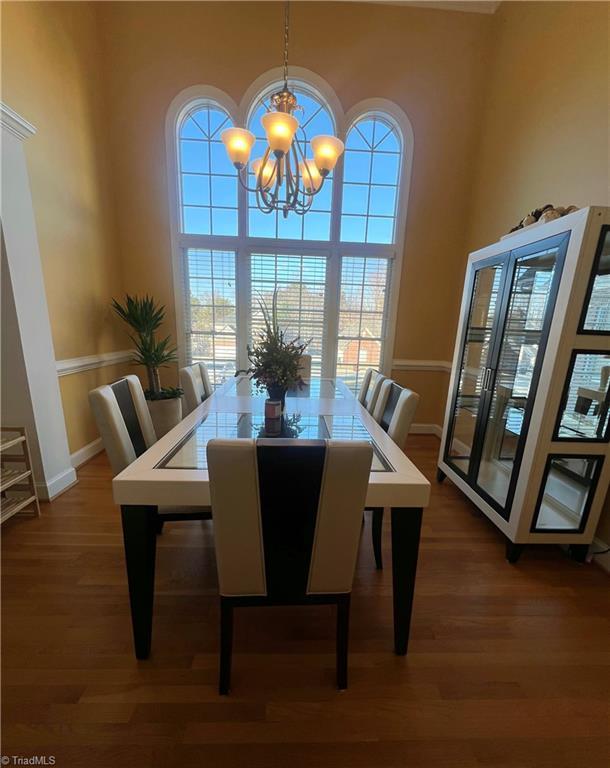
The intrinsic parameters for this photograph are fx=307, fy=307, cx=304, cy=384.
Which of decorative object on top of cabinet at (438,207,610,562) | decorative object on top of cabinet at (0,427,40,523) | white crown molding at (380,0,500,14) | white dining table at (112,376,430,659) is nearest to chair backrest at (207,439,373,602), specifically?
white dining table at (112,376,430,659)

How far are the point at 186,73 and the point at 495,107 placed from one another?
A: 122 inches

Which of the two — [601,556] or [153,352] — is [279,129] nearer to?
[153,352]

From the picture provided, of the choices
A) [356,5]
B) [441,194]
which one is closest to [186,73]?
[356,5]

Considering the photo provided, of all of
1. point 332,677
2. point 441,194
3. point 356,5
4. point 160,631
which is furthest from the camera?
point 441,194

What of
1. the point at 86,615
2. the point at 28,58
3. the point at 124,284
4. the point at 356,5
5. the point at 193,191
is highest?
the point at 356,5

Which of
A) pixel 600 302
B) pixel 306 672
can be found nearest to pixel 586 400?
pixel 600 302

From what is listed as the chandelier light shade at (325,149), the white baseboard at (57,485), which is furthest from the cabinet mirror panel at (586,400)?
the white baseboard at (57,485)

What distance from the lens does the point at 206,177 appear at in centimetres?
341

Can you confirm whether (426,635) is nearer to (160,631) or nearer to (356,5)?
(160,631)

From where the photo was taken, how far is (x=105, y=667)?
1206 millimetres

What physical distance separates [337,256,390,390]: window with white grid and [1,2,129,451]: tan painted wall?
256 centimetres

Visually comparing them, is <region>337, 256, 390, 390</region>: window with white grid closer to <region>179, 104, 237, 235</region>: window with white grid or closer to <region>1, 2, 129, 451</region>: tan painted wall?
<region>179, 104, 237, 235</region>: window with white grid

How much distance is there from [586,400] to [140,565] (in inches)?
92.0

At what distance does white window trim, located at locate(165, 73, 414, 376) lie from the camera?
313cm
